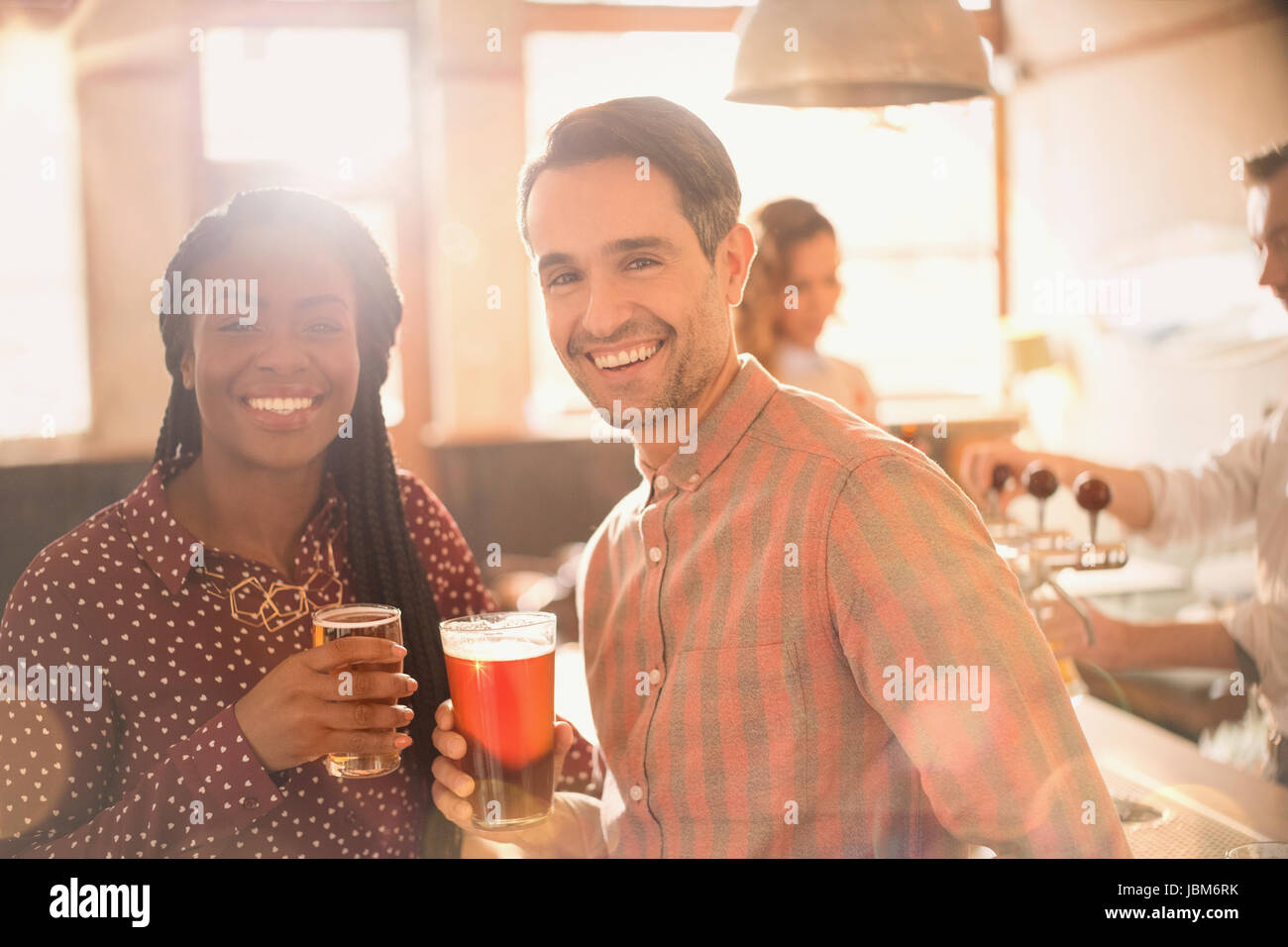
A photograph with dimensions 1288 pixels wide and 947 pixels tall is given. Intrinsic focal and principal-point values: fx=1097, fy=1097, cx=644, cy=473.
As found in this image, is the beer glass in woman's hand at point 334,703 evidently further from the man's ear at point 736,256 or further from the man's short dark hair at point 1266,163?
the man's short dark hair at point 1266,163

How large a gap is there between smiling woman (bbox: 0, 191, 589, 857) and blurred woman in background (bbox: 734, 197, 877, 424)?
1789 millimetres

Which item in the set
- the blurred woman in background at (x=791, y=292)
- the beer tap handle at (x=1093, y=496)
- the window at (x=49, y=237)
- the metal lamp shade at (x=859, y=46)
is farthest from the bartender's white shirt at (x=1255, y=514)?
the window at (x=49, y=237)

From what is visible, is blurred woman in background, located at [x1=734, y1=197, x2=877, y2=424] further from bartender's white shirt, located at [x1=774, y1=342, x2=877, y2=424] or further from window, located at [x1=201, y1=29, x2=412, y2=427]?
window, located at [x1=201, y1=29, x2=412, y2=427]

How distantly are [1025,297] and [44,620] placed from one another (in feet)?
18.0

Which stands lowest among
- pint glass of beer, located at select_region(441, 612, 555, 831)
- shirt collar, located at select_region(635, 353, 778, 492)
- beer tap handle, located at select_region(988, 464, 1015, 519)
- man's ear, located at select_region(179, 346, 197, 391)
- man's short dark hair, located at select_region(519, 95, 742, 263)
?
pint glass of beer, located at select_region(441, 612, 555, 831)

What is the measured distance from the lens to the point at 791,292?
294 cm

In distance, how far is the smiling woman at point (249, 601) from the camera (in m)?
1.06

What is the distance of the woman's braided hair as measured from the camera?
1179 mm

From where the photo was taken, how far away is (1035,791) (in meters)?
1.01

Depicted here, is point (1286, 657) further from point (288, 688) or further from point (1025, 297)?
point (1025, 297)

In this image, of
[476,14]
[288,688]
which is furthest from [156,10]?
[288,688]

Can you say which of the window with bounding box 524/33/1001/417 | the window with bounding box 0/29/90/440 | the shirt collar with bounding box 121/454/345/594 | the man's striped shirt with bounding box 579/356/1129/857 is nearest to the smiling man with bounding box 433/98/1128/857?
the man's striped shirt with bounding box 579/356/1129/857

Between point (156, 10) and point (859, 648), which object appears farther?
point (156, 10)

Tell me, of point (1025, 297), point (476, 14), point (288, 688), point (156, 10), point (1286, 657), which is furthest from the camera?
point (1025, 297)
